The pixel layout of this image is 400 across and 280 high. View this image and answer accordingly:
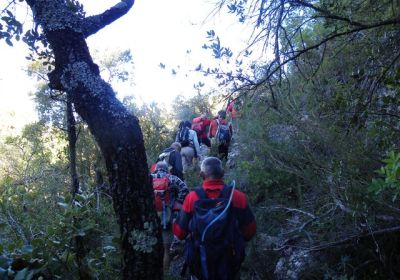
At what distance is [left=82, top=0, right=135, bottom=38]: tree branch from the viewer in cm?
344

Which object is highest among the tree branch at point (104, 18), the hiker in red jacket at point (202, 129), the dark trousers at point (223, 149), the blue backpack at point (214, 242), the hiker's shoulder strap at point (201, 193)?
the hiker in red jacket at point (202, 129)

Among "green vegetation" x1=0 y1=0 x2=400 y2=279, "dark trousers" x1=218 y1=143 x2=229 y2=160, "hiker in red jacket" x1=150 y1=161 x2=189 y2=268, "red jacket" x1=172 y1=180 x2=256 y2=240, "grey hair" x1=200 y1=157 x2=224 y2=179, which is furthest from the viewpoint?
"dark trousers" x1=218 y1=143 x2=229 y2=160

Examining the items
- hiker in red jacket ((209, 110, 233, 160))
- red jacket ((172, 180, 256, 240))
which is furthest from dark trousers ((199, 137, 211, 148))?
red jacket ((172, 180, 256, 240))

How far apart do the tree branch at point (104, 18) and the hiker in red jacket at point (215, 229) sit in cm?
160

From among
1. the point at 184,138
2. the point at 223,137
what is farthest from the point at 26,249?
the point at 223,137

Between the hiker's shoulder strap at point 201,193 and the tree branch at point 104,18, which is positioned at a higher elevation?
the tree branch at point 104,18

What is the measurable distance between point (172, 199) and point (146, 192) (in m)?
3.48

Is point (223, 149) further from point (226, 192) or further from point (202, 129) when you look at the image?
point (226, 192)

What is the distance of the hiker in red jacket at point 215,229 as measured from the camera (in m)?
3.76

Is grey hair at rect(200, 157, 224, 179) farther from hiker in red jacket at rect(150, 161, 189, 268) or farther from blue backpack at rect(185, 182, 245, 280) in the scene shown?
hiker in red jacket at rect(150, 161, 189, 268)

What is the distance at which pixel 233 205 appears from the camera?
13.0 feet

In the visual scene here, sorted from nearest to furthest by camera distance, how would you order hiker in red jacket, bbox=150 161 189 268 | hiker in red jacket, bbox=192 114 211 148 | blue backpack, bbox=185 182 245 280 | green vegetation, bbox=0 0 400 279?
green vegetation, bbox=0 0 400 279 < blue backpack, bbox=185 182 245 280 < hiker in red jacket, bbox=150 161 189 268 < hiker in red jacket, bbox=192 114 211 148

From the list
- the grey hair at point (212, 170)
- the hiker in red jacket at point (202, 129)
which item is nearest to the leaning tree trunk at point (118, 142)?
the grey hair at point (212, 170)

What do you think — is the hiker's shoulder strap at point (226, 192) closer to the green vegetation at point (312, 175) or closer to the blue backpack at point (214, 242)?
the blue backpack at point (214, 242)
